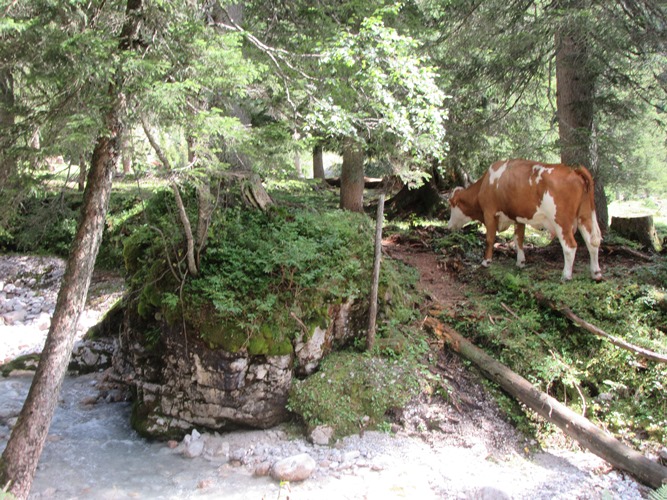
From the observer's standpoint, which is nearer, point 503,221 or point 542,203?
point 542,203

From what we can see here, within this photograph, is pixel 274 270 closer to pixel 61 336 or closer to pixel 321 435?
pixel 321 435

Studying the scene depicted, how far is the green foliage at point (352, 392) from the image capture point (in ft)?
21.2

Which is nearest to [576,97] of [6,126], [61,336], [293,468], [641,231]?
[641,231]

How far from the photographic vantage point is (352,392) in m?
6.69

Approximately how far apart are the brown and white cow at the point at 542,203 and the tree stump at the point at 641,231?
7.17 feet

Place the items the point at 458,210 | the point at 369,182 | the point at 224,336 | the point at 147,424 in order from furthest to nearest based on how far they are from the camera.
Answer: the point at 369,182
the point at 458,210
the point at 147,424
the point at 224,336

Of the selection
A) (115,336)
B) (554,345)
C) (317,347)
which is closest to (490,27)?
(554,345)

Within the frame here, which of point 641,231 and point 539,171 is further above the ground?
point 539,171

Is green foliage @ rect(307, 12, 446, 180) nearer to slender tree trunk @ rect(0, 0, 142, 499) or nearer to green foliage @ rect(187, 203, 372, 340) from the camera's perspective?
green foliage @ rect(187, 203, 372, 340)

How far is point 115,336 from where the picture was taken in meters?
9.31

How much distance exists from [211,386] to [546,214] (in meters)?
6.06

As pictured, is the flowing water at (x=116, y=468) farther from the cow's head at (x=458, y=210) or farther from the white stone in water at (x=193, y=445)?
the cow's head at (x=458, y=210)

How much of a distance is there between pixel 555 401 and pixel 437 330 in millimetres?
2017

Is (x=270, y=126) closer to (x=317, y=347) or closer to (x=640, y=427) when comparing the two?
(x=317, y=347)
